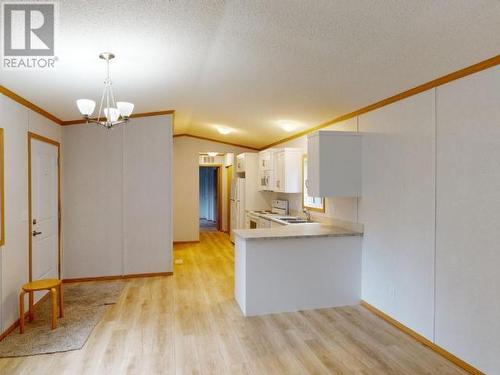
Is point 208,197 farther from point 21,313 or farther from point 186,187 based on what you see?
point 21,313

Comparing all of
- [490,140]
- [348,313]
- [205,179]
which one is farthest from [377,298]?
[205,179]

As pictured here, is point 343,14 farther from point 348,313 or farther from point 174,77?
point 348,313

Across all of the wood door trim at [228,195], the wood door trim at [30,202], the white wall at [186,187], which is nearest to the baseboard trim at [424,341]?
the wood door trim at [30,202]

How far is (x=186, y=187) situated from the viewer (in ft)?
27.0

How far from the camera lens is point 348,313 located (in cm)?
386

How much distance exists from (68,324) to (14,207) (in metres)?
1.34

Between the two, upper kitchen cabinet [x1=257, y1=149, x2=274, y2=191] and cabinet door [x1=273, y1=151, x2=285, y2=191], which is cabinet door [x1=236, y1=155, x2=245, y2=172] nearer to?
upper kitchen cabinet [x1=257, y1=149, x2=274, y2=191]

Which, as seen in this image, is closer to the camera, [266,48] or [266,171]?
[266,48]

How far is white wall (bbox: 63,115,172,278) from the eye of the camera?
511 centimetres

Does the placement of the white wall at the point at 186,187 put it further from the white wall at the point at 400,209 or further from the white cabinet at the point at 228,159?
the white wall at the point at 400,209

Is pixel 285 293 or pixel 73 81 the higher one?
pixel 73 81

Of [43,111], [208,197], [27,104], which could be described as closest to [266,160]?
[43,111]

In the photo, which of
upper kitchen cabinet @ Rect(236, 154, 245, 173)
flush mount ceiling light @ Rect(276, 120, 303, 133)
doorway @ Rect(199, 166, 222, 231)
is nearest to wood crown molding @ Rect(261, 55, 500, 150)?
flush mount ceiling light @ Rect(276, 120, 303, 133)

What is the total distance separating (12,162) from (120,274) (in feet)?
→ 8.22
